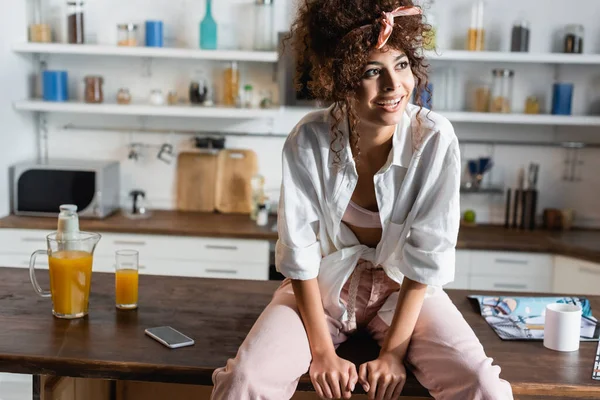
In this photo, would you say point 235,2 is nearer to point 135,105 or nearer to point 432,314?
point 135,105

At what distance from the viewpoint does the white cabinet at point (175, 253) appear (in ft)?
11.9

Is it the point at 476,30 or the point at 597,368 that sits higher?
the point at 476,30

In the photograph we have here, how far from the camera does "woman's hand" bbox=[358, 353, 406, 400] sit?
5.31ft

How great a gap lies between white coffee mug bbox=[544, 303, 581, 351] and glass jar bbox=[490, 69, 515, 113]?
2.21 m

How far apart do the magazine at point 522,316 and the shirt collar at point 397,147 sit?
50cm

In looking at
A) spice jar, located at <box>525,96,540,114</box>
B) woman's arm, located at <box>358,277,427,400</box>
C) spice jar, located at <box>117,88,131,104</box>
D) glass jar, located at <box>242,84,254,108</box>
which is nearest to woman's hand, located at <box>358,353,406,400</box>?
woman's arm, located at <box>358,277,427,400</box>

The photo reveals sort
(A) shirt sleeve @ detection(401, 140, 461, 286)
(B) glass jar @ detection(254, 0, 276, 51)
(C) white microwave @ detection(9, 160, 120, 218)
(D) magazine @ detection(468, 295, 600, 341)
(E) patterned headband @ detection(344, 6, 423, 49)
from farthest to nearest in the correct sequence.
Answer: (B) glass jar @ detection(254, 0, 276, 51) < (C) white microwave @ detection(9, 160, 120, 218) < (D) magazine @ detection(468, 295, 600, 341) < (A) shirt sleeve @ detection(401, 140, 461, 286) < (E) patterned headband @ detection(344, 6, 423, 49)

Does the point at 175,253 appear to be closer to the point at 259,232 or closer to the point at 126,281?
the point at 259,232

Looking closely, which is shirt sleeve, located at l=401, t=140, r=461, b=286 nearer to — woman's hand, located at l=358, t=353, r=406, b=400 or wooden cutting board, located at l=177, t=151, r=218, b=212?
woman's hand, located at l=358, t=353, r=406, b=400

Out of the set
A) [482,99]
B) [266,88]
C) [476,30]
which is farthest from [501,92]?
[266,88]

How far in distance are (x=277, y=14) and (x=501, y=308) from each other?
238 centimetres

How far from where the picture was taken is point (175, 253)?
12.0 feet

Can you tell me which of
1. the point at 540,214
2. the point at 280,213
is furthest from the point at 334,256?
the point at 540,214

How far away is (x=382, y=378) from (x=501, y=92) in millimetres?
2601
